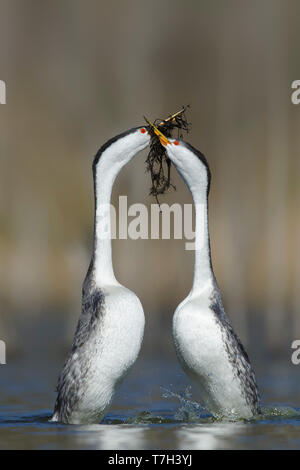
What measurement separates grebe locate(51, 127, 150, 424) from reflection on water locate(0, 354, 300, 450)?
0.20 meters

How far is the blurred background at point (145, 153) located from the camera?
22.4 m

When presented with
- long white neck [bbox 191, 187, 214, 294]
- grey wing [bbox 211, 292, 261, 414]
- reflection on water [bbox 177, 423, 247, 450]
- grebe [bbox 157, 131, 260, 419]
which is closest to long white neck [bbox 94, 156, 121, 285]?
grebe [bbox 157, 131, 260, 419]

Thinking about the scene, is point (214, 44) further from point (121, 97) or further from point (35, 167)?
point (35, 167)

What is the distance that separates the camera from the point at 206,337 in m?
11.2

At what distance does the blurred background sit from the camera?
22.4 m

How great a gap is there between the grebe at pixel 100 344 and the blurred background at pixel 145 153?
31.8 feet

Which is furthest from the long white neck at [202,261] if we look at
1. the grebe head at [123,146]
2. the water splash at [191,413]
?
the water splash at [191,413]

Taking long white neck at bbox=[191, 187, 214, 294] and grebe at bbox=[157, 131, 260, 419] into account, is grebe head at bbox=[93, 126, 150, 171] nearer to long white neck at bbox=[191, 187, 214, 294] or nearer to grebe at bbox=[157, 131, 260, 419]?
grebe at bbox=[157, 131, 260, 419]

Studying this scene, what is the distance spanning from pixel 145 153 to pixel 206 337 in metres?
11.1


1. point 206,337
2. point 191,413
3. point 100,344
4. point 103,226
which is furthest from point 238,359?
point 103,226

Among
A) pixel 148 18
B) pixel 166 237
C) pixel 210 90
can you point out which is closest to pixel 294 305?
Answer: pixel 166 237

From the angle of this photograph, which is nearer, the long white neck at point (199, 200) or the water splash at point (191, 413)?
the long white neck at point (199, 200)

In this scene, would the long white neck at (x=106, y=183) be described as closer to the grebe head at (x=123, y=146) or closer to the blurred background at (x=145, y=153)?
the grebe head at (x=123, y=146)

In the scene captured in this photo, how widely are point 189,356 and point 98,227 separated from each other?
140 cm
